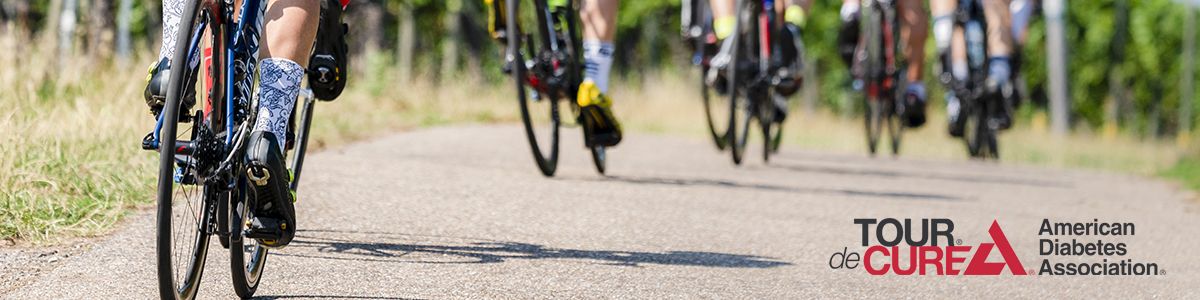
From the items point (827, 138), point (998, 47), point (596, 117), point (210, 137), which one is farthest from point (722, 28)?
point (827, 138)

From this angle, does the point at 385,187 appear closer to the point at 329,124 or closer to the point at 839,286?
the point at 839,286

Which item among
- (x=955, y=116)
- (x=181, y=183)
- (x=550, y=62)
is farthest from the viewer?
(x=955, y=116)

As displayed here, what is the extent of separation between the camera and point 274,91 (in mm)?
3725

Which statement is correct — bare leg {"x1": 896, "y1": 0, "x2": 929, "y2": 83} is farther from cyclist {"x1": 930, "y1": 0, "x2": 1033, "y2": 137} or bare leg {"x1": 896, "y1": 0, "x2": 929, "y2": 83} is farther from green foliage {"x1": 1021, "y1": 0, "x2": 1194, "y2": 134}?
green foliage {"x1": 1021, "y1": 0, "x2": 1194, "y2": 134}

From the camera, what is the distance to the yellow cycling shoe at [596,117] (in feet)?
24.0

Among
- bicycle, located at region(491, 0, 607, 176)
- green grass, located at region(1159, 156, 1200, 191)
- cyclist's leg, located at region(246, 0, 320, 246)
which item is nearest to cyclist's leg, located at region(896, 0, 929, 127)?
green grass, located at region(1159, 156, 1200, 191)

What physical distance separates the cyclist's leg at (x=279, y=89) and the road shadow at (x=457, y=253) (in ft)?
2.98

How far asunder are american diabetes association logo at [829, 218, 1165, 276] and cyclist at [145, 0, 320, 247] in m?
1.99

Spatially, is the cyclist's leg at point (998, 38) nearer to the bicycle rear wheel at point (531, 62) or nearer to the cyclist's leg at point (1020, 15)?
the cyclist's leg at point (1020, 15)

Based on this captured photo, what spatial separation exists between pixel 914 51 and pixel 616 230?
18.2ft

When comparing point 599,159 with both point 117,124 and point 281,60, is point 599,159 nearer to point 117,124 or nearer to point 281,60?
point 117,124

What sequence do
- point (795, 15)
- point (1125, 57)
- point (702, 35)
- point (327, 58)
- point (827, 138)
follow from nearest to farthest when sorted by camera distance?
point (327, 58) → point (795, 15) → point (702, 35) → point (827, 138) → point (1125, 57)

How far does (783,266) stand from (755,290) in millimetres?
585

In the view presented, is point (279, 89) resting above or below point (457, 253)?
above
